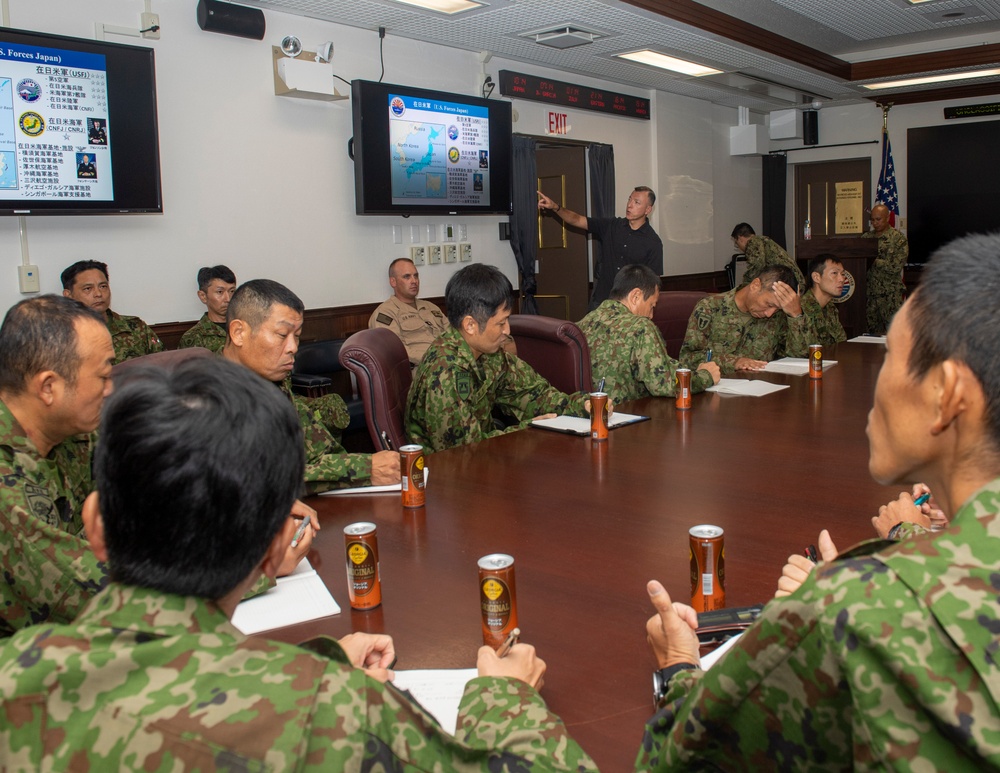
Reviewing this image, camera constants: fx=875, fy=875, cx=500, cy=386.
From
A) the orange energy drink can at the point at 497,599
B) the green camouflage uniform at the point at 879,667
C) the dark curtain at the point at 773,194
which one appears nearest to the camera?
the green camouflage uniform at the point at 879,667

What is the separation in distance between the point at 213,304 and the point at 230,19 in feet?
4.93

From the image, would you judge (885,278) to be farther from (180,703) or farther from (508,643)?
→ (180,703)

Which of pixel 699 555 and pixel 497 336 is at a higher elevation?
pixel 497 336

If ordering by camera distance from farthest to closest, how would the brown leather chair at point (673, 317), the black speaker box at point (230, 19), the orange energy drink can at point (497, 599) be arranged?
the brown leather chair at point (673, 317) → the black speaker box at point (230, 19) → the orange energy drink can at point (497, 599)

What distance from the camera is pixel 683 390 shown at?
127 inches

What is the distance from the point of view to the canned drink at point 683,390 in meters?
3.22

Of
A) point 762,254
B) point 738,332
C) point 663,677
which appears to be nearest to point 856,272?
point 762,254

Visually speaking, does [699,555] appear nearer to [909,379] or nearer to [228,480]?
[909,379]

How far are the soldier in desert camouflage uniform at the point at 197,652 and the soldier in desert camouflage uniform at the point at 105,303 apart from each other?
345 cm

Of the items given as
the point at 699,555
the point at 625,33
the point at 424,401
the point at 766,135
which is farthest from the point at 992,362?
the point at 766,135

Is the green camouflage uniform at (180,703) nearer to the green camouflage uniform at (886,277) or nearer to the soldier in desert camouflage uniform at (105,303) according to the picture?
the soldier in desert camouflage uniform at (105,303)

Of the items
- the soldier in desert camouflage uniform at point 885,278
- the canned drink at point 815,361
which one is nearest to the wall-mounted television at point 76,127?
the canned drink at point 815,361

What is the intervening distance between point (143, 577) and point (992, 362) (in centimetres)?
82

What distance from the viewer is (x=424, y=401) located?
291 cm
